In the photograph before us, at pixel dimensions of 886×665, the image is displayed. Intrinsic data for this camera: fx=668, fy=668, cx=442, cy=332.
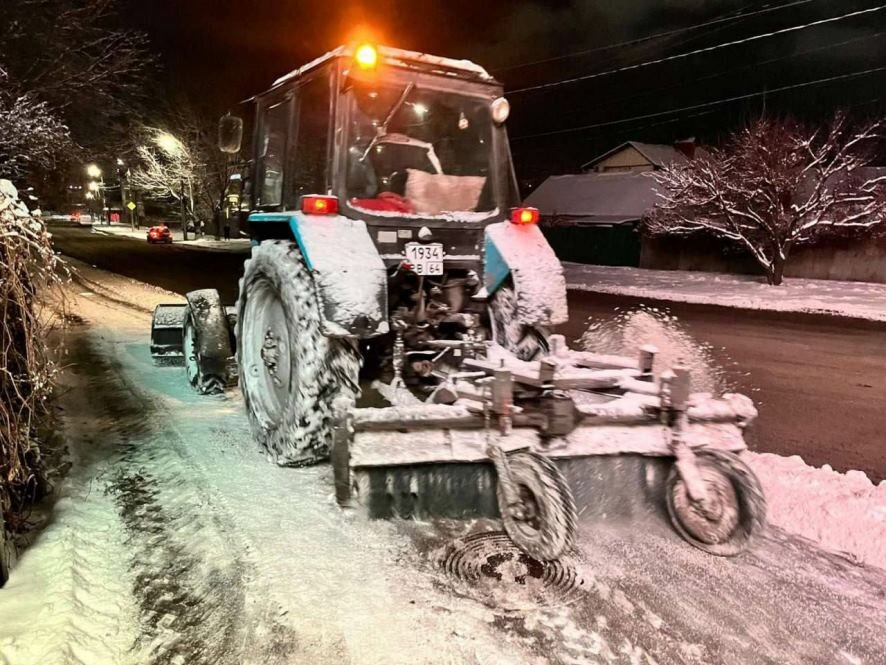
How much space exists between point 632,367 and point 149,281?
18.0 meters

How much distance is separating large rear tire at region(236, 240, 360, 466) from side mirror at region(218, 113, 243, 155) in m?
1.23

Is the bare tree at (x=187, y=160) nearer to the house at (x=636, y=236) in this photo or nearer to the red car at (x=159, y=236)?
the red car at (x=159, y=236)

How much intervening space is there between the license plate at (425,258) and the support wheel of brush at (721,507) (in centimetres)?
226

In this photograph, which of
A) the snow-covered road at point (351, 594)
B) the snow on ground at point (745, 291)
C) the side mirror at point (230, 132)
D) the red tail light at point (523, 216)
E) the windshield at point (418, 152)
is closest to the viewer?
the snow-covered road at point (351, 594)

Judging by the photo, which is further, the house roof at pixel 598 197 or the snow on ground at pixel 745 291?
the house roof at pixel 598 197

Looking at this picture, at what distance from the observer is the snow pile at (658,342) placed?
8.70 metres

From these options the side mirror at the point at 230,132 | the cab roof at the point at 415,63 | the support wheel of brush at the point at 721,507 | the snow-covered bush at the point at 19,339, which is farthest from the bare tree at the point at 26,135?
the support wheel of brush at the point at 721,507

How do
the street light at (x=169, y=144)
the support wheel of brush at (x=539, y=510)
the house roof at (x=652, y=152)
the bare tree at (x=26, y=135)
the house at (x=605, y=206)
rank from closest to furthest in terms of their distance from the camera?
the support wheel of brush at (x=539, y=510), the bare tree at (x=26, y=135), the house at (x=605, y=206), the street light at (x=169, y=144), the house roof at (x=652, y=152)

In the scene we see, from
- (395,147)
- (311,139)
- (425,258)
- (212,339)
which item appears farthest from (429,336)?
(212,339)

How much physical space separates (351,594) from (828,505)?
310 cm

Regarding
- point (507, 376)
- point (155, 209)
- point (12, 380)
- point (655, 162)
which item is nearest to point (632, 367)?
point (507, 376)

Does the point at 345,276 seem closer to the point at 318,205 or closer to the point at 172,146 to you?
the point at 318,205

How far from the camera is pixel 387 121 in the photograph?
16.4 ft

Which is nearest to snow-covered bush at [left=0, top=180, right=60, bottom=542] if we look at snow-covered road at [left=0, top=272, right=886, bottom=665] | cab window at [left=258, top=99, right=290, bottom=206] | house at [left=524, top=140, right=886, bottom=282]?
snow-covered road at [left=0, top=272, right=886, bottom=665]
